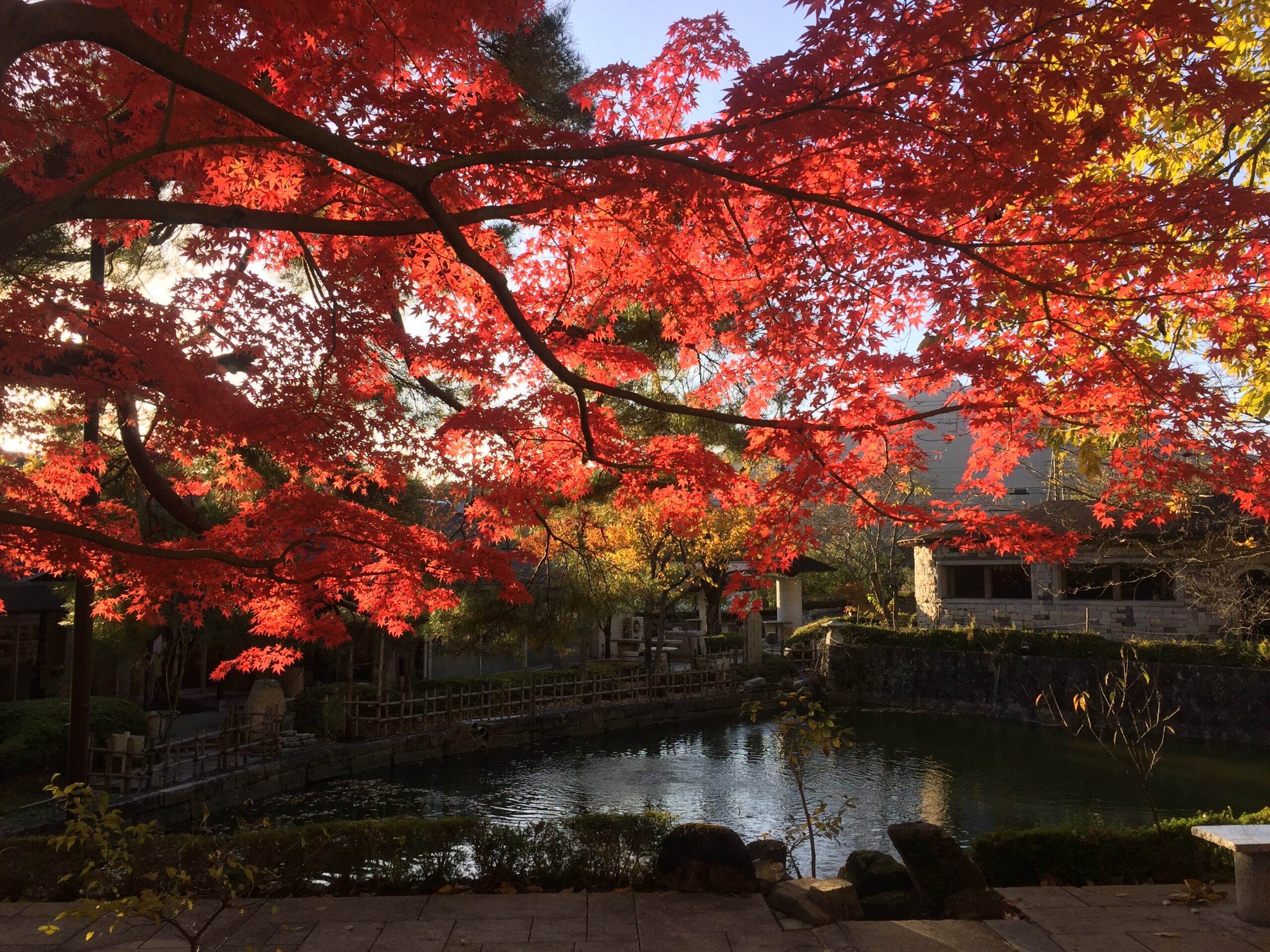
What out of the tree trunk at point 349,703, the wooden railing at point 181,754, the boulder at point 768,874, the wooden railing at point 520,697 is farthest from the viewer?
the wooden railing at point 520,697

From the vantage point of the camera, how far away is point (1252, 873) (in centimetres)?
562

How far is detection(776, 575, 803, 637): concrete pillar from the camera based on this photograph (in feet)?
101

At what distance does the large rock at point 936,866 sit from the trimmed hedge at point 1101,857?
30.4 inches

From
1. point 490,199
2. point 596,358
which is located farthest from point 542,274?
point 490,199

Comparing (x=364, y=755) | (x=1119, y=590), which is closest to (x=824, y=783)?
(x=364, y=755)

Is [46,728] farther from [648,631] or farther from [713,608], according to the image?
[713,608]

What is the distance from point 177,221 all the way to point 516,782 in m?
12.3

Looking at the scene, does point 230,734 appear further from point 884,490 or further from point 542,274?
point 884,490

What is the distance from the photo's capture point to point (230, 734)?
1329 centimetres

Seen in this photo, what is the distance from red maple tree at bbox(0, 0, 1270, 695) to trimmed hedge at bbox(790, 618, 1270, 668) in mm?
13102

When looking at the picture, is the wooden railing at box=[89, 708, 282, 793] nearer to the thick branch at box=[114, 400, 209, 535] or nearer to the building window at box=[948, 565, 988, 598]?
the thick branch at box=[114, 400, 209, 535]

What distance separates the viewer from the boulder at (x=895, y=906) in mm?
6277

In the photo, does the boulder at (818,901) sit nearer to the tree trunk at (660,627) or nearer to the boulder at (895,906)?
the boulder at (895,906)

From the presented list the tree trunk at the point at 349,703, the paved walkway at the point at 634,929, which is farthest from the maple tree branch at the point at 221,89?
the tree trunk at the point at 349,703
